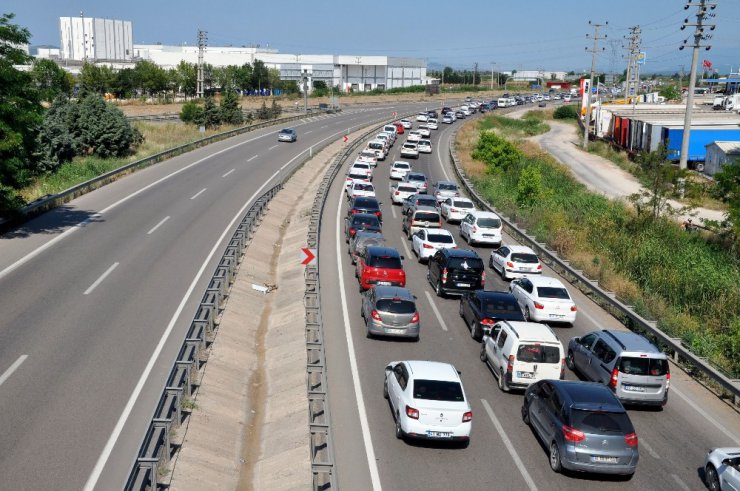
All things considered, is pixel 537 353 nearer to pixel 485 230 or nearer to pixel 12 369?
pixel 12 369

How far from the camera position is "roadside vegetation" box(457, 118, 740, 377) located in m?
24.9

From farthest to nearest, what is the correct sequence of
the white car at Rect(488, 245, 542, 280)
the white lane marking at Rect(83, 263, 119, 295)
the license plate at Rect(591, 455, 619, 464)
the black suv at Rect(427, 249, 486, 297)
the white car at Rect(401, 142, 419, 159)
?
the white car at Rect(401, 142, 419, 159) < the white car at Rect(488, 245, 542, 280) < the black suv at Rect(427, 249, 486, 297) < the white lane marking at Rect(83, 263, 119, 295) < the license plate at Rect(591, 455, 619, 464)

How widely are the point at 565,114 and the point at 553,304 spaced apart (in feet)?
347

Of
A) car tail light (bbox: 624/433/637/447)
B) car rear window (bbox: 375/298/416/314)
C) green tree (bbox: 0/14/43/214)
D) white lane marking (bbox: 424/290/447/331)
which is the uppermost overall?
green tree (bbox: 0/14/43/214)

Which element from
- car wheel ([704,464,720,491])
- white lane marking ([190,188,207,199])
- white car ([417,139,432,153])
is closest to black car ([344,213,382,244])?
white lane marking ([190,188,207,199])

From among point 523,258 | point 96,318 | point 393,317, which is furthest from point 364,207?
point 96,318

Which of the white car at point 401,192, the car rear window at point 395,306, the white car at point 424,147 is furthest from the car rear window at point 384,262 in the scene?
the white car at point 424,147

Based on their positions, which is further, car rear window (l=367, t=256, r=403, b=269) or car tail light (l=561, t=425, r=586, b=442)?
car rear window (l=367, t=256, r=403, b=269)

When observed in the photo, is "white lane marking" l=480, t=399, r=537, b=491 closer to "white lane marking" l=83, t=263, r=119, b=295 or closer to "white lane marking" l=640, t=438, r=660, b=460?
"white lane marking" l=640, t=438, r=660, b=460

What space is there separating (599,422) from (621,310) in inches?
434

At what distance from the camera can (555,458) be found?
48.9ft

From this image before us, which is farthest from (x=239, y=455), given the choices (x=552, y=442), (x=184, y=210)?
(x=184, y=210)

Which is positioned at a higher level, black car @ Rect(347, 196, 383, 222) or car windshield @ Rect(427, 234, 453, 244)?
black car @ Rect(347, 196, 383, 222)

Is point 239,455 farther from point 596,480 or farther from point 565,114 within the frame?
point 565,114
